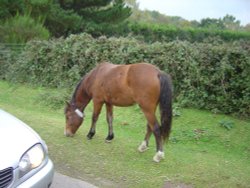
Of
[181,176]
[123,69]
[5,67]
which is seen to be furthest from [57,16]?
[181,176]

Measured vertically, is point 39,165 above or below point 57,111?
above

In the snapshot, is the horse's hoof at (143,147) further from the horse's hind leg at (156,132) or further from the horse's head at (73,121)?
the horse's head at (73,121)

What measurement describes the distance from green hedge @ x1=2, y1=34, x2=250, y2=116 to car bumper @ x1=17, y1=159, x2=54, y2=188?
5392mm

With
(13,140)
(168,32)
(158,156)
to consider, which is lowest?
(168,32)

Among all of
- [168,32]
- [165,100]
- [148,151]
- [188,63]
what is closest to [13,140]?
[165,100]

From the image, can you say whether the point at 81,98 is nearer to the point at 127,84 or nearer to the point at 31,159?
the point at 127,84

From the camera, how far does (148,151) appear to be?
249 inches

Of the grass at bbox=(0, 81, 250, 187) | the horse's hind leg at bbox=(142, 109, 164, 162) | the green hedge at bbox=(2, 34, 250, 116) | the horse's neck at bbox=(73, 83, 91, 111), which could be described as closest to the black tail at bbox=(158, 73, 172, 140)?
the horse's hind leg at bbox=(142, 109, 164, 162)

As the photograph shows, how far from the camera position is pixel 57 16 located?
810 inches

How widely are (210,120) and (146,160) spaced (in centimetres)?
283

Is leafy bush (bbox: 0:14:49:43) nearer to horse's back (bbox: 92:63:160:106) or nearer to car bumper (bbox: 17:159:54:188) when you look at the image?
horse's back (bbox: 92:63:160:106)

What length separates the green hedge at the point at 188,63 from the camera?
8328 mm

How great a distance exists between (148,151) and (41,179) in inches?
115

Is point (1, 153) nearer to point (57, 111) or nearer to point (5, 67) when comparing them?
point (57, 111)
